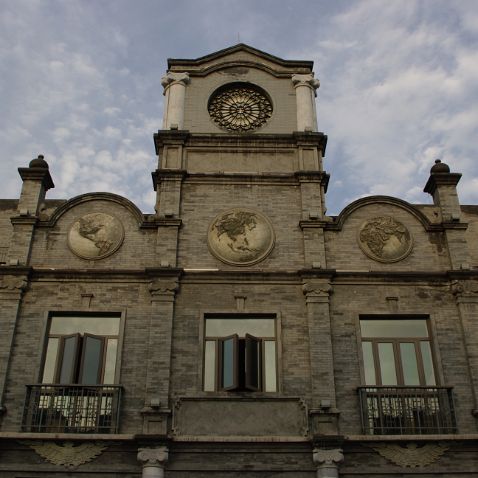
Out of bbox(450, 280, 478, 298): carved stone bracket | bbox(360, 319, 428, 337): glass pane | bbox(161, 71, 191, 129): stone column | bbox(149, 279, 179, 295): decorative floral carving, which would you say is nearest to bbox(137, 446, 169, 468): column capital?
bbox(149, 279, 179, 295): decorative floral carving

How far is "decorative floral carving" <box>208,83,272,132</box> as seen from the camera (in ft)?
68.7

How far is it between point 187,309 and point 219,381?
2.08 meters

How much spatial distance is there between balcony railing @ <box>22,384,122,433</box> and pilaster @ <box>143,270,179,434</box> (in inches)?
31.4

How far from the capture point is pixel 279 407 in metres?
15.9

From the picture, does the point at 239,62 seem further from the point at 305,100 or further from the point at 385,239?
the point at 385,239

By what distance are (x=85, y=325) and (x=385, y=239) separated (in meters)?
8.52

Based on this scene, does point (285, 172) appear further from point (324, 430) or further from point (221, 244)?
point (324, 430)

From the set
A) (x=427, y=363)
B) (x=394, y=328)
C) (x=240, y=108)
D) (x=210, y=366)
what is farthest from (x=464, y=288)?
(x=240, y=108)

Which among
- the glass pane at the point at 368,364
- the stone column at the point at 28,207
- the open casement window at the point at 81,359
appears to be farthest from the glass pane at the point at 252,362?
the stone column at the point at 28,207

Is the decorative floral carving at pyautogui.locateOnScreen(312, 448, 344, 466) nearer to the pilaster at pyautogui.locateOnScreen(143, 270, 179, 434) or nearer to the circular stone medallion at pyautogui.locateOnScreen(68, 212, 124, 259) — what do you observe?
the pilaster at pyautogui.locateOnScreen(143, 270, 179, 434)

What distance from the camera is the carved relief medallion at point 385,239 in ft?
60.0

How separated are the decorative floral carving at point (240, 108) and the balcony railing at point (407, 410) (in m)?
9.23

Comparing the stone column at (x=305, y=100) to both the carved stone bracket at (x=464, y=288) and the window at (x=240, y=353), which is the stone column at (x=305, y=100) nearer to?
the carved stone bracket at (x=464, y=288)

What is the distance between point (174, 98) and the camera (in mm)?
21078
